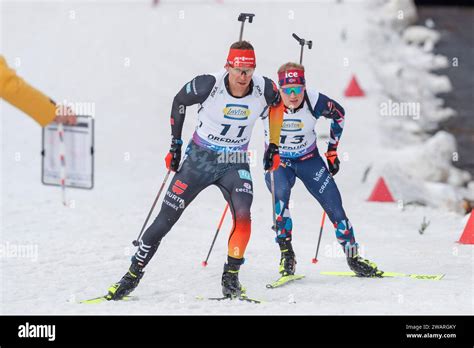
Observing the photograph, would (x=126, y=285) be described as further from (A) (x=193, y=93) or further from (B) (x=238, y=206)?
(A) (x=193, y=93)

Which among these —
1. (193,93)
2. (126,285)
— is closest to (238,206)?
(193,93)

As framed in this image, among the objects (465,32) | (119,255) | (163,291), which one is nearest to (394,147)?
(119,255)

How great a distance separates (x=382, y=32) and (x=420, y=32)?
95cm

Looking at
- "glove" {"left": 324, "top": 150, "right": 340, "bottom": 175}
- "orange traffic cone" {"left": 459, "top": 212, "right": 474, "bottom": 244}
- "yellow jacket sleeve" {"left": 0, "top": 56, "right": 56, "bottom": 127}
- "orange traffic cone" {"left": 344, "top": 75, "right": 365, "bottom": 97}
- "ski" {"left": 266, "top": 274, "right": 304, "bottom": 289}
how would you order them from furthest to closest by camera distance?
"orange traffic cone" {"left": 344, "top": 75, "right": 365, "bottom": 97}
"orange traffic cone" {"left": 459, "top": 212, "right": 474, "bottom": 244}
"glove" {"left": 324, "top": 150, "right": 340, "bottom": 175}
"ski" {"left": 266, "top": 274, "right": 304, "bottom": 289}
"yellow jacket sleeve" {"left": 0, "top": 56, "right": 56, "bottom": 127}

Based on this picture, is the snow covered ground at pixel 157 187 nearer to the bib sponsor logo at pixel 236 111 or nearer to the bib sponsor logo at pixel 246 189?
the bib sponsor logo at pixel 246 189

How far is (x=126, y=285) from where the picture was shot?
28.1 feet

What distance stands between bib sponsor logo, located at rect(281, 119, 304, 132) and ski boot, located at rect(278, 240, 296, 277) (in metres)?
1.05

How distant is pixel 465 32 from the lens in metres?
26.7

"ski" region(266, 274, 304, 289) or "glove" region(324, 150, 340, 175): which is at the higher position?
"glove" region(324, 150, 340, 175)

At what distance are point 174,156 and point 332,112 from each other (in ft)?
6.12

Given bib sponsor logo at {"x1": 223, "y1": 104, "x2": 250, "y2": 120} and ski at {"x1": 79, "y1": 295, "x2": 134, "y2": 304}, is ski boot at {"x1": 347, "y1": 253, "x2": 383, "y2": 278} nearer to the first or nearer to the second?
bib sponsor logo at {"x1": 223, "y1": 104, "x2": 250, "y2": 120}

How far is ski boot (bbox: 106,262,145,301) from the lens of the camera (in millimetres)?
8531

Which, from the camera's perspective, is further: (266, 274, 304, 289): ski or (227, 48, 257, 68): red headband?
(266, 274, 304, 289): ski

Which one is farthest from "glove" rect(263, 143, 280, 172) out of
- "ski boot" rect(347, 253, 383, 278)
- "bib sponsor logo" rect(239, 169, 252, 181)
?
"ski boot" rect(347, 253, 383, 278)
